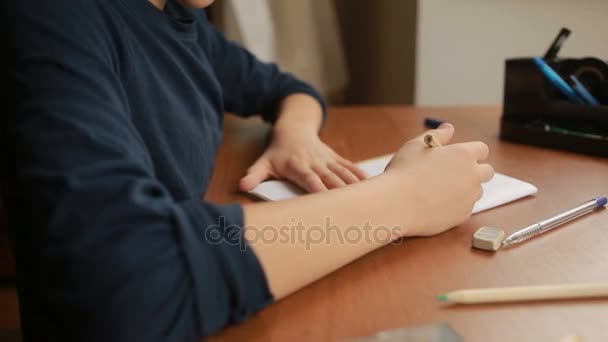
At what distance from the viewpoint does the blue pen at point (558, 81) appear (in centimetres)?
75

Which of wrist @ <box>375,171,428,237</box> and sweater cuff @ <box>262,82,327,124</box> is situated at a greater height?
wrist @ <box>375,171,428,237</box>

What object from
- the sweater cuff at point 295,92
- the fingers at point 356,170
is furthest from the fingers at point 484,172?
the sweater cuff at point 295,92

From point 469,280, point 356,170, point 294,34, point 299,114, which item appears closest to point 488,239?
point 469,280

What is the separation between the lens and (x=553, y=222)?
51cm

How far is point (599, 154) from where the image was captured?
2.34 ft

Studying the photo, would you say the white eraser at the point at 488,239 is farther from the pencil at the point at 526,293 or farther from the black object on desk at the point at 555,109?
the black object on desk at the point at 555,109

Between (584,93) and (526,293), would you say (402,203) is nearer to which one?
(526,293)

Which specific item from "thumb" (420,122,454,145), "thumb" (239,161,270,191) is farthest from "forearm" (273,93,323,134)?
"thumb" (420,122,454,145)

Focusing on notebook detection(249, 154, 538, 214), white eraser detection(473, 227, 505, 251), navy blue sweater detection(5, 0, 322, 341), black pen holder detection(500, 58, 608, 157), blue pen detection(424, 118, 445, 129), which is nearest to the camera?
navy blue sweater detection(5, 0, 322, 341)

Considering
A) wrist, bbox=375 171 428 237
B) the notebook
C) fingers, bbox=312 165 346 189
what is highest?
wrist, bbox=375 171 428 237

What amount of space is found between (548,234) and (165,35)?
445 millimetres

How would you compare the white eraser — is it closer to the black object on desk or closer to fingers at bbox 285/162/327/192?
fingers at bbox 285/162/327/192

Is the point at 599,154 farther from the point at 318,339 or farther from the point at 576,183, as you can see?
the point at 318,339

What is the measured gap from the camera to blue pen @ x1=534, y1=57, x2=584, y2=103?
2.47 feet
